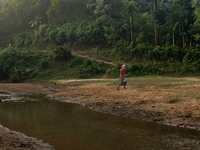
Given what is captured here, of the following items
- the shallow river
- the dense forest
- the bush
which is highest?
the dense forest

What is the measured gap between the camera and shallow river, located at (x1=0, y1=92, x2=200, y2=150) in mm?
5789

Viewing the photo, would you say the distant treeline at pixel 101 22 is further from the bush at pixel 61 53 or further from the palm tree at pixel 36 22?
the bush at pixel 61 53

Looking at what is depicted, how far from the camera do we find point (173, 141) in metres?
6.01

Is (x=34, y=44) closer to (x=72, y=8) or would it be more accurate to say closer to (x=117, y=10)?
(x=72, y=8)

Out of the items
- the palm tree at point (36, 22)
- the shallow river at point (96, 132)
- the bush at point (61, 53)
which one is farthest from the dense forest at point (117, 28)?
the shallow river at point (96, 132)

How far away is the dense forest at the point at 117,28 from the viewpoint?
2864 centimetres

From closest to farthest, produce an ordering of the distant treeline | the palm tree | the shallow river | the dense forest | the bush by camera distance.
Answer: the shallow river
the dense forest
the distant treeline
the bush
the palm tree

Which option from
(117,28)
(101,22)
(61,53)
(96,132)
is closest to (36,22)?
(101,22)

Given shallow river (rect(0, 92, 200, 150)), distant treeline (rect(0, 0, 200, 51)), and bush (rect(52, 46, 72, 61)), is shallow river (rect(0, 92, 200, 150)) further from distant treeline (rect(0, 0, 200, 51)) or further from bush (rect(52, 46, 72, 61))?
bush (rect(52, 46, 72, 61))

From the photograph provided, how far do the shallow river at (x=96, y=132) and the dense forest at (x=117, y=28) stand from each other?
19.1 metres

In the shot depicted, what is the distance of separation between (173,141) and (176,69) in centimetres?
2085

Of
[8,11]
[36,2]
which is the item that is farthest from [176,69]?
[8,11]

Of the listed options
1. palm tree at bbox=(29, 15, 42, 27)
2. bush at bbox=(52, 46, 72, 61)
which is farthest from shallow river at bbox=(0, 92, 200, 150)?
palm tree at bbox=(29, 15, 42, 27)

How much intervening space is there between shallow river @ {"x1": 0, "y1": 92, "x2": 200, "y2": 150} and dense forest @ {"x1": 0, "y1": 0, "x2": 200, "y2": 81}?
1908 centimetres
